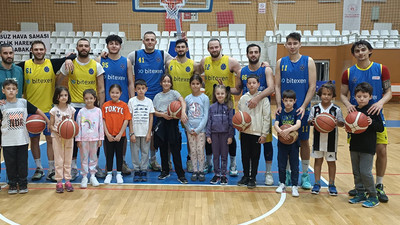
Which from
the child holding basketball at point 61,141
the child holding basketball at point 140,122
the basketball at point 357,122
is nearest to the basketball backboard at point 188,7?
the child holding basketball at point 140,122

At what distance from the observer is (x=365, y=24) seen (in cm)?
1902

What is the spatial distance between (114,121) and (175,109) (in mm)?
824

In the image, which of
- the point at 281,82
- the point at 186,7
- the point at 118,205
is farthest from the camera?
the point at 186,7

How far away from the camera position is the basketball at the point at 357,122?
12.7 feet

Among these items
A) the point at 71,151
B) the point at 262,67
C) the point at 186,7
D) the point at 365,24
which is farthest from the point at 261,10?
the point at 71,151

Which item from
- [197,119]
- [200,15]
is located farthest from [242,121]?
[200,15]

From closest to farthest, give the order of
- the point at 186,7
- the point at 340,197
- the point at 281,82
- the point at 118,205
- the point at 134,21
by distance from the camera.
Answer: the point at 118,205, the point at 340,197, the point at 281,82, the point at 186,7, the point at 134,21

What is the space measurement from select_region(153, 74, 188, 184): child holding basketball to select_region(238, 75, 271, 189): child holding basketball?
2.86 feet

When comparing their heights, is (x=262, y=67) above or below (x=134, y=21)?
below

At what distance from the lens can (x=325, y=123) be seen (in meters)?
4.15

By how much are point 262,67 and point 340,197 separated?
6.21 feet

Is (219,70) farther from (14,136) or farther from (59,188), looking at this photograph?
(14,136)

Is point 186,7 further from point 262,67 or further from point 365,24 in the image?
point 365,24

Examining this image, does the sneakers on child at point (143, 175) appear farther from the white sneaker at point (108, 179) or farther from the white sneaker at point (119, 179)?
the white sneaker at point (108, 179)
